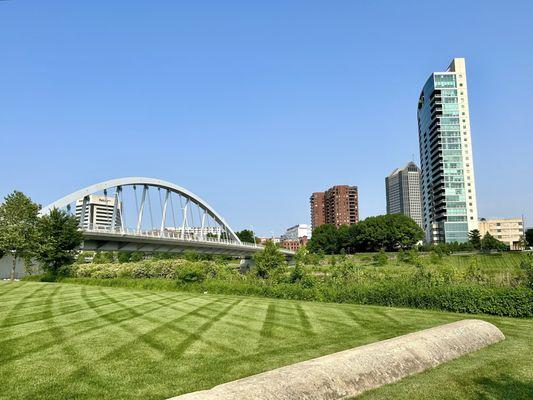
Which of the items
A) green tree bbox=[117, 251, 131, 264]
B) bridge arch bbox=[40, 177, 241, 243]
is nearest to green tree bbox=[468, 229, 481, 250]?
bridge arch bbox=[40, 177, 241, 243]

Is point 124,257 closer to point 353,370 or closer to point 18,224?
point 18,224

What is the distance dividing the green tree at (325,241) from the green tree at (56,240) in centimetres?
10204

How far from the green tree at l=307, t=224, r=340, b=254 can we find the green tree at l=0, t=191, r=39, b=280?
105551 millimetres

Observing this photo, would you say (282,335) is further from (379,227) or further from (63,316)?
(379,227)

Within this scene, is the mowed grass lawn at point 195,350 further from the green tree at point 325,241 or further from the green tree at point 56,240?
the green tree at point 325,241

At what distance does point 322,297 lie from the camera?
79.8 ft

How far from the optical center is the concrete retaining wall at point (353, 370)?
6199mm

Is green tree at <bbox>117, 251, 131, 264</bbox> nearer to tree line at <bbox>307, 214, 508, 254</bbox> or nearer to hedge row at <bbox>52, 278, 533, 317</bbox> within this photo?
tree line at <bbox>307, 214, 508, 254</bbox>

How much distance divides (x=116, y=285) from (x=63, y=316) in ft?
75.6

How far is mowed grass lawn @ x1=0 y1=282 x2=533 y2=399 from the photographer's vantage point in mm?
7422

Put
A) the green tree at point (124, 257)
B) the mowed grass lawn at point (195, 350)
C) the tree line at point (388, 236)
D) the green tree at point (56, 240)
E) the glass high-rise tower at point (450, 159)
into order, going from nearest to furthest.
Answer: the mowed grass lawn at point (195, 350) < the green tree at point (56, 240) < the green tree at point (124, 257) < the tree line at point (388, 236) < the glass high-rise tower at point (450, 159)

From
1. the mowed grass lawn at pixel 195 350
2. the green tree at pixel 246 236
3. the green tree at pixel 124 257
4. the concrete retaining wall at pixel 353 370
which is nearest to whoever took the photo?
the concrete retaining wall at pixel 353 370

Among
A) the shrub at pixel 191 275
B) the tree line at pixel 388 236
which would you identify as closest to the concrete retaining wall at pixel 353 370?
the shrub at pixel 191 275

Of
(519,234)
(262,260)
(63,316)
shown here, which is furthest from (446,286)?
(519,234)
